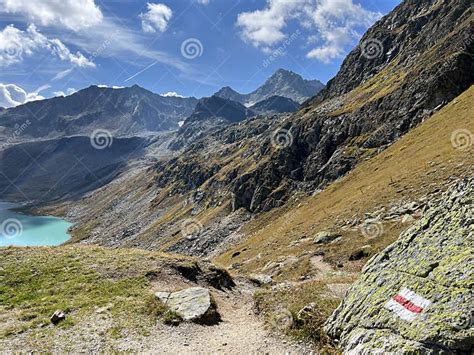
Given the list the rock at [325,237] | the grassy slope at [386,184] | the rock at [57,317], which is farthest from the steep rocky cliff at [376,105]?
the rock at [57,317]

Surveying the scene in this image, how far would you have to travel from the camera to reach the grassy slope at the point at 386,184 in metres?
40.0

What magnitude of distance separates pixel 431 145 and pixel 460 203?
52450 mm

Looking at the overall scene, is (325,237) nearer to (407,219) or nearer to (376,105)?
(407,219)

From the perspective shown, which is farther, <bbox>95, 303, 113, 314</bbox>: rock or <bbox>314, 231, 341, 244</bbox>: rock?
<bbox>314, 231, 341, 244</bbox>: rock

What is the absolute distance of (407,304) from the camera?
40.1 ft

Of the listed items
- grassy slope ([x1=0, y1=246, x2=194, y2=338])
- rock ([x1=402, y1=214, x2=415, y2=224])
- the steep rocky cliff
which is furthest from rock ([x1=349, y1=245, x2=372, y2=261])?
the steep rocky cliff

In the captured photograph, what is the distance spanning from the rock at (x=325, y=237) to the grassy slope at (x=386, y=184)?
1190 mm

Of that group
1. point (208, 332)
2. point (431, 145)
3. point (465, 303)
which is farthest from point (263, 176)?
point (465, 303)

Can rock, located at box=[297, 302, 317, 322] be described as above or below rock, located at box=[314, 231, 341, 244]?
above

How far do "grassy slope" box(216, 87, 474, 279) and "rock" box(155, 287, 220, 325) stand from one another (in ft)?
52.4

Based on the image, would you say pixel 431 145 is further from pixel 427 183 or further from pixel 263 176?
pixel 263 176

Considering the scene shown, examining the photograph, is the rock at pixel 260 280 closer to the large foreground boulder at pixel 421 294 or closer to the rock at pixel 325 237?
the rock at pixel 325 237

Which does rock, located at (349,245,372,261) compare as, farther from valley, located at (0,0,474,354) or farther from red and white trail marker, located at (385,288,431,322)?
red and white trail marker, located at (385,288,431,322)

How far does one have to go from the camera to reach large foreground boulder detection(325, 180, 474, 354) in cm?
1034
